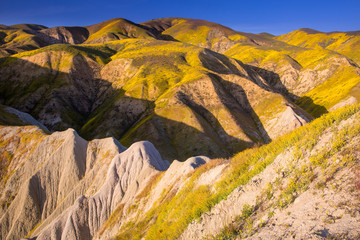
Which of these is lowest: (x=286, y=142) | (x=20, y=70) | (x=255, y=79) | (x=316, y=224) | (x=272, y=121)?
(x=272, y=121)

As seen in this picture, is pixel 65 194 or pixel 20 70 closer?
pixel 65 194

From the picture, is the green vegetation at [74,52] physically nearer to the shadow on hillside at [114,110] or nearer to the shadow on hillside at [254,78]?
the shadow on hillside at [114,110]

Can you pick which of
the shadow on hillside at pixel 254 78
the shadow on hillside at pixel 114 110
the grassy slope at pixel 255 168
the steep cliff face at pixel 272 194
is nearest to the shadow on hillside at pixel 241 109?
the shadow on hillside at pixel 114 110

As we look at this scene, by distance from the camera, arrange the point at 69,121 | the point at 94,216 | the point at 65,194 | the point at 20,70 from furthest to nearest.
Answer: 1. the point at 20,70
2. the point at 69,121
3. the point at 65,194
4. the point at 94,216

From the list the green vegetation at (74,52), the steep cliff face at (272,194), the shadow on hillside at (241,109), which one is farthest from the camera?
the green vegetation at (74,52)

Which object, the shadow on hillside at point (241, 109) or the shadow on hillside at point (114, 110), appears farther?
the shadow on hillside at point (241, 109)

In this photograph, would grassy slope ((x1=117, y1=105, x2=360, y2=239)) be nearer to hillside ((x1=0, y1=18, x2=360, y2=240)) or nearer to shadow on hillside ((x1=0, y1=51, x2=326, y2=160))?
hillside ((x1=0, y1=18, x2=360, y2=240))

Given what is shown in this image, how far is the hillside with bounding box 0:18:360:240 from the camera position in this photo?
7277 millimetres

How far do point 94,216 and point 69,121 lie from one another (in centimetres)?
8121

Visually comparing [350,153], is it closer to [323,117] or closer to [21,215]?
[323,117]

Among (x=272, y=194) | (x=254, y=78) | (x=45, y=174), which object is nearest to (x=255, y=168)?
(x=272, y=194)

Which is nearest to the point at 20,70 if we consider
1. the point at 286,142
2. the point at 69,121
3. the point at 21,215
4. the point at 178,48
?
the point at 69,121

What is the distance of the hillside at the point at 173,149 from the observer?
23.9 ft

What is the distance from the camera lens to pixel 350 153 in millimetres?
6848
